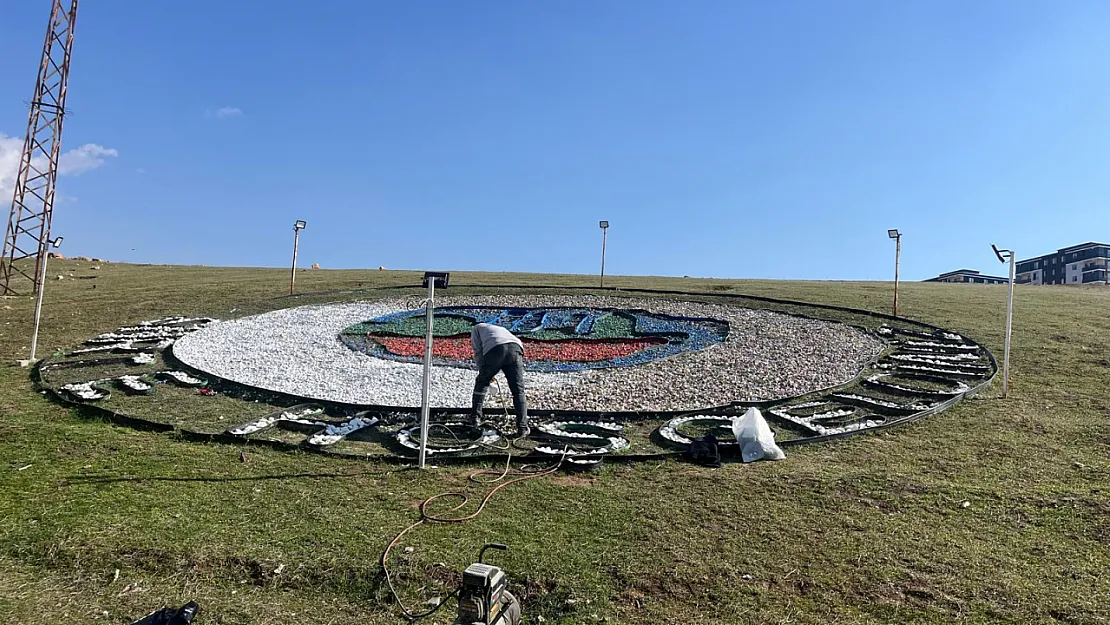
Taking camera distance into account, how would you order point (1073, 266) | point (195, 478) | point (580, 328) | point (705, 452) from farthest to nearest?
point (1073, 266) < point (580, 328) < point (705, 452) < point (195, 478)

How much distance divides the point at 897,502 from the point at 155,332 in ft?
53.3

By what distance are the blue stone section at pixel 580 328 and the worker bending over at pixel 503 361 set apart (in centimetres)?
409

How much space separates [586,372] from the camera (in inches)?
513

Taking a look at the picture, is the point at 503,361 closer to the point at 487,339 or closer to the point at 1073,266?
the point at 487,339

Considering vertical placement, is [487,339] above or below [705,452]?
above

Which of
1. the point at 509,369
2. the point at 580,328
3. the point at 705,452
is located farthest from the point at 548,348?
the point at 705,452

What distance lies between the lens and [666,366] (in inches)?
516

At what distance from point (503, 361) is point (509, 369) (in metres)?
0.16

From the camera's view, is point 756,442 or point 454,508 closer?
point 454,508

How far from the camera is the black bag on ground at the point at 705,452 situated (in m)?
8.00

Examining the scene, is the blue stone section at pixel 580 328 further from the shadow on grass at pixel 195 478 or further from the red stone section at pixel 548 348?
the shadow on grass at pixel 195 478

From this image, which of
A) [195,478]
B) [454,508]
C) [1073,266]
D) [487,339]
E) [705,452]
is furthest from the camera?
[1073,266]

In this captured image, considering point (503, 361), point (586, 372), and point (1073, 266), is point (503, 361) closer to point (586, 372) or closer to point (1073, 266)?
point (586, 372)

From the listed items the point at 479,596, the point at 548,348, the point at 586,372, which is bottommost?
the point at 479,596
